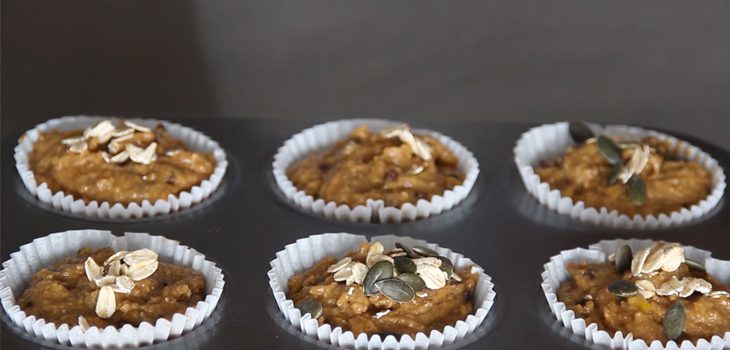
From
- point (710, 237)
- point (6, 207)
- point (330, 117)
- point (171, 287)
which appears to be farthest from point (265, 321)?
point (330, 117)

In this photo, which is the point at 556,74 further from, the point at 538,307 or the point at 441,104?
the point at 538,307

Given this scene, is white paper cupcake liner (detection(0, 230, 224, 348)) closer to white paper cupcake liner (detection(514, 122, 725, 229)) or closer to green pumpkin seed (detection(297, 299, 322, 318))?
green pumpkin seed (detection(297, 299, 322, 318))

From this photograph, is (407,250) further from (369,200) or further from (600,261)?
(600,261)

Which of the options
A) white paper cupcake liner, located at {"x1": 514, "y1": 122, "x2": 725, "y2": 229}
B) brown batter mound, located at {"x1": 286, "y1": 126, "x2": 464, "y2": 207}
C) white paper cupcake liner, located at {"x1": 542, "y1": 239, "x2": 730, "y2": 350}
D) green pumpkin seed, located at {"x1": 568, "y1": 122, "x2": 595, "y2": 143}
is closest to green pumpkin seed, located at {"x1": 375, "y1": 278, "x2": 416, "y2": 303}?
white paper cupcake liner, located at {"x1": 542, "y1": 239, "x2": 730, "y2": 350}

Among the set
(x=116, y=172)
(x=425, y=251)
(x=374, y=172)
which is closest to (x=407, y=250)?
(x=425, y=251)

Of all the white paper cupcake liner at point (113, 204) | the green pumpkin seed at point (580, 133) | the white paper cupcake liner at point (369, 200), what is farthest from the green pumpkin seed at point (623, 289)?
the white paper cupcake liner at point (113, 204)

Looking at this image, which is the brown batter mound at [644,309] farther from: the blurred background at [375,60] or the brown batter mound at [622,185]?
the blurred background at [375,60]
